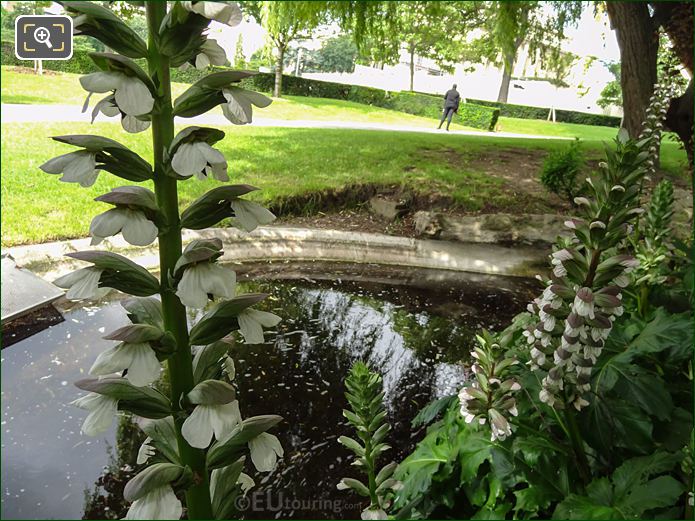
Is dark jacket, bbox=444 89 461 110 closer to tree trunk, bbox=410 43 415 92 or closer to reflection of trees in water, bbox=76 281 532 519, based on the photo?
tree trunk, bbox=410 43 415 92

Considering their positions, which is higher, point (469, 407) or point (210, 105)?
point (210, 105)

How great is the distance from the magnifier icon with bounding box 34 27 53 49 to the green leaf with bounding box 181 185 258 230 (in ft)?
2.60

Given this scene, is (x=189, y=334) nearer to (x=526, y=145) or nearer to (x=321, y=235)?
(x=321, y=235)

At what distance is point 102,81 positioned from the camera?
37 centimetres

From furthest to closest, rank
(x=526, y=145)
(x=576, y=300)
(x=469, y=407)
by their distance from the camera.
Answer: (x=526, y=145) < (x=469, y=407) < (x=576, y=300)

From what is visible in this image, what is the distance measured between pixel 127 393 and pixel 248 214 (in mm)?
179

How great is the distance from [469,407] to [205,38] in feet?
2.77

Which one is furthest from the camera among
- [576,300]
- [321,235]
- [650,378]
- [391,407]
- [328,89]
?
[328,89]

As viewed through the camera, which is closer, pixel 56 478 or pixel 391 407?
pixel 56 478

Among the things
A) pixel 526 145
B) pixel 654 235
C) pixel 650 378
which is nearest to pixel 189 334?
pixel 650 378

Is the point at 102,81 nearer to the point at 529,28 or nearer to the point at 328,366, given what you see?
the point at 328,366

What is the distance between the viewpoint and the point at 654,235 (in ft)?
5.16

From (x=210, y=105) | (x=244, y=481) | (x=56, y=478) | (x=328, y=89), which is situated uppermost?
(x=328, y=89)

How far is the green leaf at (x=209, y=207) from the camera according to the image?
42cm
